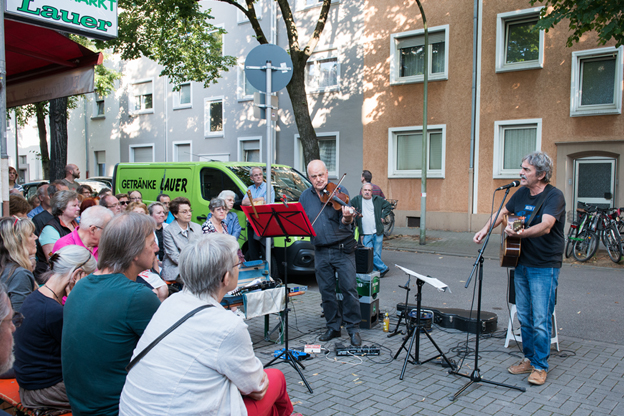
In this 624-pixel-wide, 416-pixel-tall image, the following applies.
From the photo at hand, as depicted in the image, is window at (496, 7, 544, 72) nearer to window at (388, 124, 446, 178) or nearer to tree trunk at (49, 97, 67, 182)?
window at (388, 124, 446, 178)

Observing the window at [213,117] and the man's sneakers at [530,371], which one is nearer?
the man's sneakers at [530,371]

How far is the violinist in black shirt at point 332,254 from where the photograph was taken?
5531mm

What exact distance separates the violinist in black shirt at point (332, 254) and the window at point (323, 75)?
42.4ft

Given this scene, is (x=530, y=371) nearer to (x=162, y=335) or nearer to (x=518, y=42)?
(x=162, y=335)

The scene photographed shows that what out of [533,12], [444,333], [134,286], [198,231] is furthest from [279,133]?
[134,286]

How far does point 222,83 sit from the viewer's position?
21422 mm

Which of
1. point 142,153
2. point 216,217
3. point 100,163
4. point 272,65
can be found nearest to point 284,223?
point 272,65

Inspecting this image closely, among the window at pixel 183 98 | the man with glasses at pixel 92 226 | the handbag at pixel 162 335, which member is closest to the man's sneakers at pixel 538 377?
the handbag at pixel 162 335

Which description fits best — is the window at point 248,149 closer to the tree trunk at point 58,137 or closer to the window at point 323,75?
the window at point 323,75

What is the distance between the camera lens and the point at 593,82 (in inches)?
535

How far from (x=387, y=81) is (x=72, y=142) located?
19.1 meters

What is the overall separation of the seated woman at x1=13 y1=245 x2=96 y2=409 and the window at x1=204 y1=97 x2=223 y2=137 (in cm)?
1929

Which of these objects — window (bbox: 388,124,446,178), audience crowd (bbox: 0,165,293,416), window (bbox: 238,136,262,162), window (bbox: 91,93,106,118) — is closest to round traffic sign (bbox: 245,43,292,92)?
audience crowd (bbox: 0,165,293,416)

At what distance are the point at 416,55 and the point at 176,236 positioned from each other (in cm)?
1252
